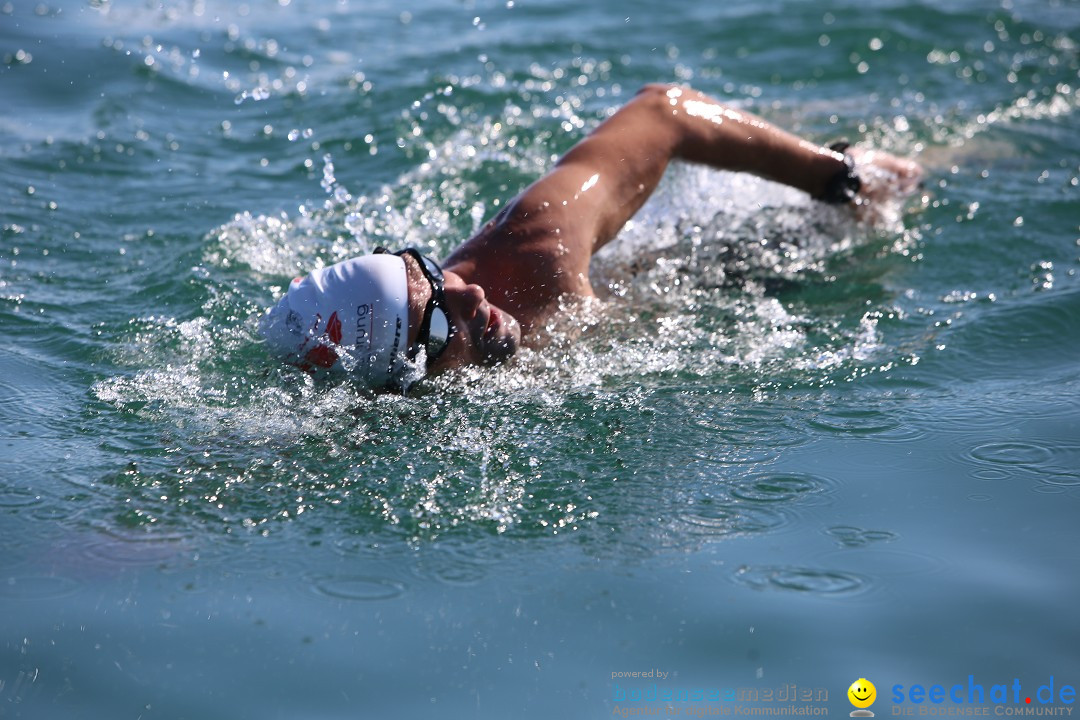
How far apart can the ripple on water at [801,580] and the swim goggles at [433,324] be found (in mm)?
1517

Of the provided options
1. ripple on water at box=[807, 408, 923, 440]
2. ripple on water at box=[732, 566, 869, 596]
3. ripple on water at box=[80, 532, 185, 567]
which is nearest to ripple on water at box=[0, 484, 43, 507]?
ripple on water at box=[80, 532, 185, 567]

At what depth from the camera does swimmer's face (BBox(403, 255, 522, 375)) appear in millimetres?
4105

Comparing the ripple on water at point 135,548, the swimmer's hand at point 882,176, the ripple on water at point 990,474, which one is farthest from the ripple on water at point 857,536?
the swimmer's hand at point 882,176

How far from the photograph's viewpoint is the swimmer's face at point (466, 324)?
4105mm

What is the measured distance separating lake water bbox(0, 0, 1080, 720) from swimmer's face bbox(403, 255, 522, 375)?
9 cm

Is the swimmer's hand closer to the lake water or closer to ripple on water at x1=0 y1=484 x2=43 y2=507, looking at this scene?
the lake water

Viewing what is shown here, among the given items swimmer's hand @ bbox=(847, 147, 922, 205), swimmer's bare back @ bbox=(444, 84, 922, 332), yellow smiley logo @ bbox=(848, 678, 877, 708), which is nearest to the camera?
yellow smiley logo @ bbox=(848, 678, 877, 708)

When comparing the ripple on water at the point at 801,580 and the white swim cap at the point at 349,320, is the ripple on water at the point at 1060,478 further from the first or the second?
the white swim cap at the point at 349,320

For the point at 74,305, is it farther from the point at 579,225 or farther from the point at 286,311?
the point at 579,225

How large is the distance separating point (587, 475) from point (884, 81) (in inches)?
234

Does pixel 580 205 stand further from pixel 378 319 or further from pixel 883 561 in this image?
pixel 883 561

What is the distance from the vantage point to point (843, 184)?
541 cm

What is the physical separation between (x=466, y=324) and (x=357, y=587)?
4.51ft

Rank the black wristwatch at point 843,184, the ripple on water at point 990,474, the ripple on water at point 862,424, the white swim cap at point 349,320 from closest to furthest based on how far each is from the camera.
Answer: the ripple on water at point 990,474 → the ripple on water at point 862,424 → the white swim cap at point 349,320 → the black wristwatch at point 843,184
